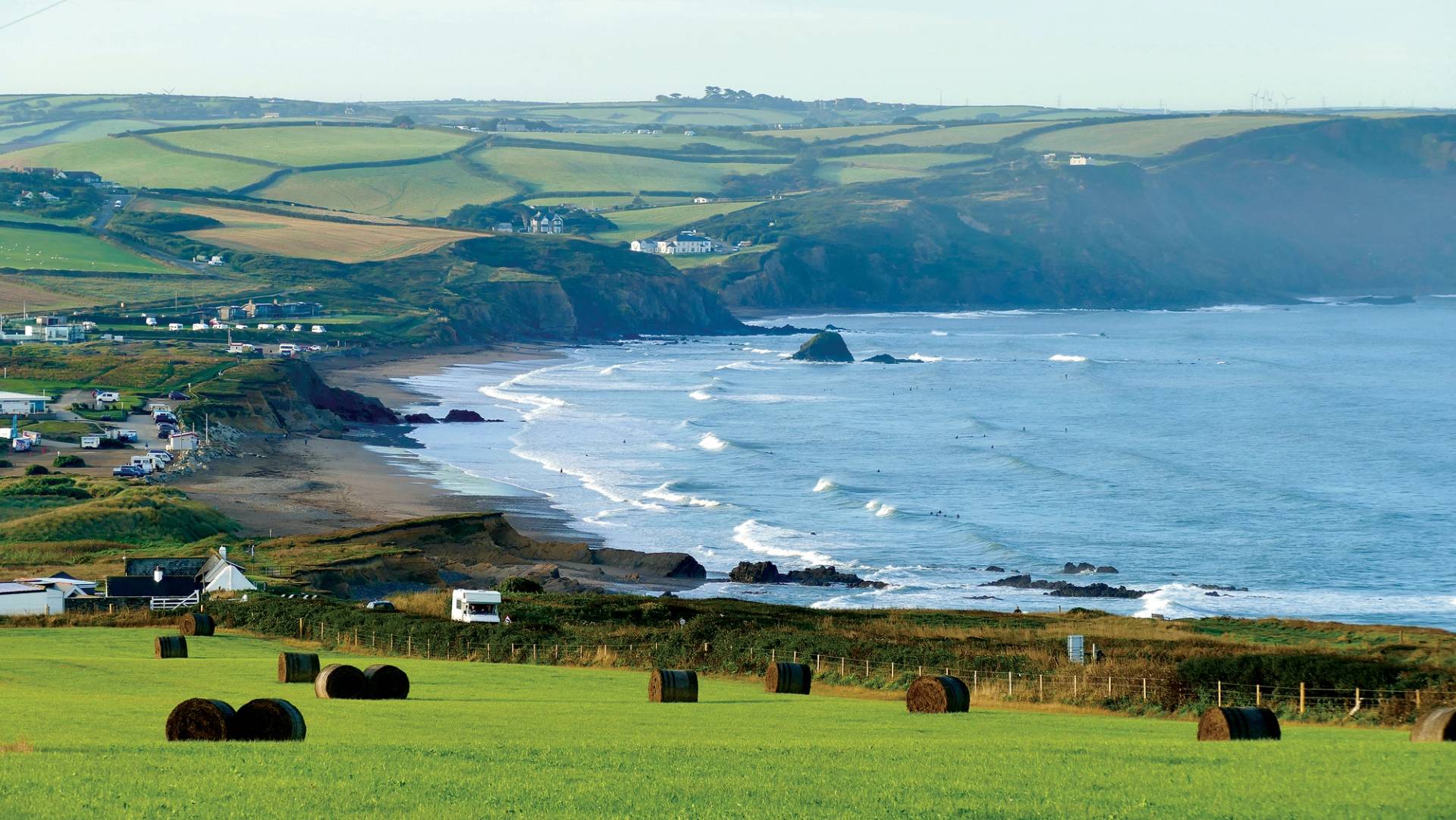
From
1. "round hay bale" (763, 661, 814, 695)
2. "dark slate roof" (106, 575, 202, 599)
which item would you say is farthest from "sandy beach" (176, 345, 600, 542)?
"round hay bale" (763, 661, 814, 695)

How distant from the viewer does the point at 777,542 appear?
7356cm

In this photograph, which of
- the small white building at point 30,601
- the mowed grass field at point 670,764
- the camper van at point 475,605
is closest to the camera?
the mowed grass field at point 670,764

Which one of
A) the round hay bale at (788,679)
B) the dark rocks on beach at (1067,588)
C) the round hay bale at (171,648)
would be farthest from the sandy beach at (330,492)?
the round hay bale at (788,679)

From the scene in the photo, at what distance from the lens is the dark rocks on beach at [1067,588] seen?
62.0m

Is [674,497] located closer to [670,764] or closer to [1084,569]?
[1084,569]

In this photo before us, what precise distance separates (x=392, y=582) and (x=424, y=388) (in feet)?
269

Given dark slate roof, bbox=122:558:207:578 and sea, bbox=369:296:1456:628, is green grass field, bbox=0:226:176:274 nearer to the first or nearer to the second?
sea, bbox=369:296:1456:628

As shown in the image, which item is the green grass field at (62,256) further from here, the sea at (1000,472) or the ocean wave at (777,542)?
the ocean wave at (777,542)

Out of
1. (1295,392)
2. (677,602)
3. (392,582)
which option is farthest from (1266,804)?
(1295,392)

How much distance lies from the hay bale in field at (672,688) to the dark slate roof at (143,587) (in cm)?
2383

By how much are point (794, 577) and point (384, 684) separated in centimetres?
3863

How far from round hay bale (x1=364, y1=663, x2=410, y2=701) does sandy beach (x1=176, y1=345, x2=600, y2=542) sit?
40734 mm

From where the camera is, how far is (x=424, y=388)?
448ft

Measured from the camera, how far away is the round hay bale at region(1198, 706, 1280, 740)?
21422 mm
